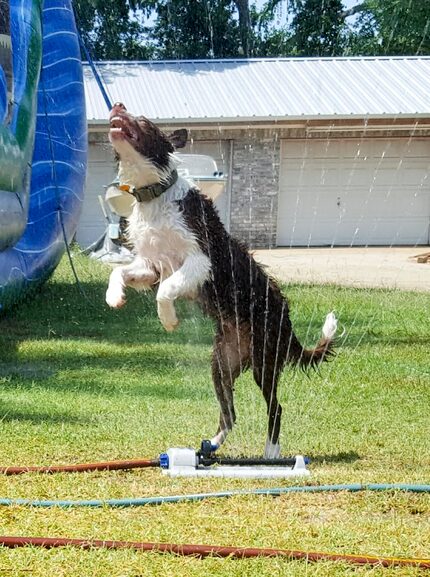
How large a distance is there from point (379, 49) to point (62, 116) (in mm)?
17369

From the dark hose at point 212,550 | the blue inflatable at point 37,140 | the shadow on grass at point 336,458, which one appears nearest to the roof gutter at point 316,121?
the blue inflatable at point 37,140

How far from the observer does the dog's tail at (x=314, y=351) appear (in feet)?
18.6

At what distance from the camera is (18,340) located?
9.91 meters

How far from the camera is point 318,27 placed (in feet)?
76.0

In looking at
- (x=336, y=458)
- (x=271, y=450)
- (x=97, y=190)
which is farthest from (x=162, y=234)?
(x=97, y=190)

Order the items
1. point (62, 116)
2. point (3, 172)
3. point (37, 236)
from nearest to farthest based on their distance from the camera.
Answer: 1. point (3, 172)
2. point (37, 236)
3. point (62, 116)

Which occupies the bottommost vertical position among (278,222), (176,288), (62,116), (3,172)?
(278,222)

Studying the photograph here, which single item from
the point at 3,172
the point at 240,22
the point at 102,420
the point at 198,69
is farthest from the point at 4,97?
the point at 240,22

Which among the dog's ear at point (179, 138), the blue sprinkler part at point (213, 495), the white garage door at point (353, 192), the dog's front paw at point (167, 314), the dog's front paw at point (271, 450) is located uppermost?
the dog's ear at point (179, 138)

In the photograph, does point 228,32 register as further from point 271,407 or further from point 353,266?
point 271,407

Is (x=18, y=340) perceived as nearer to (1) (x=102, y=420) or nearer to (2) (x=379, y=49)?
(1) (x=102, y=420)

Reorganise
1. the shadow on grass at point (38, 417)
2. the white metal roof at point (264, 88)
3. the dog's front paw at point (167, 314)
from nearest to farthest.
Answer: the dog's front paw at point (167, 314), the shadow on grass at point (38, 417), the white metal roof at point (264, 88)

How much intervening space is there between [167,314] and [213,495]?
0.95 meters

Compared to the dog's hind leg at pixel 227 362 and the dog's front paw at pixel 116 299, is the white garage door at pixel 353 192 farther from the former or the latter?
the dog's front paw at pixel 116 299
